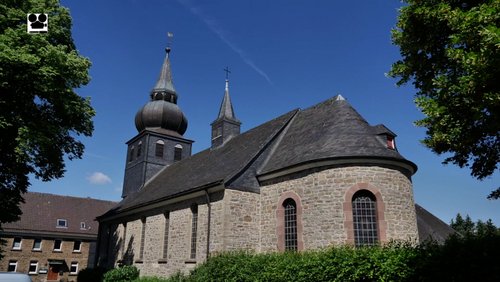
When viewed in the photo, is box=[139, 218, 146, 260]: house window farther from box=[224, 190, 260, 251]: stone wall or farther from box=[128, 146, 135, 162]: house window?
box=[128, 146, 135, 162]: house window

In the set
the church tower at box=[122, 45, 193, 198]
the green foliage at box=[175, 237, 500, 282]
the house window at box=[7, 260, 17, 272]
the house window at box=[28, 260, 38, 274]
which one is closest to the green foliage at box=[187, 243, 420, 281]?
the green foliage at box=[175, 237, 500, 282]

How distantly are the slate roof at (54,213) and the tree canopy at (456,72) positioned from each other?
1390 inches

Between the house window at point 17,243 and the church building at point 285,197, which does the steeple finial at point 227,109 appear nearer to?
the church building at point 285,197

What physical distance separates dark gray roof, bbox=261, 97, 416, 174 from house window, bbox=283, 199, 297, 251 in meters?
1.63

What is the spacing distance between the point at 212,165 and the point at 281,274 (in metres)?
10.7

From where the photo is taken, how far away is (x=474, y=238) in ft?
25.3

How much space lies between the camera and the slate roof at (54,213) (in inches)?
1391

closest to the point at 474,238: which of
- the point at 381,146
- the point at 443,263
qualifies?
the point at 443,263

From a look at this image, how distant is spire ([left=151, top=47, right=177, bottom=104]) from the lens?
32.3 meters

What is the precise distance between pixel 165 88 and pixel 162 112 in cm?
243

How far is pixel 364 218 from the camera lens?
14.1 meters

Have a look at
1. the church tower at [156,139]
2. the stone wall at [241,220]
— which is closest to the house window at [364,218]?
the stone wall at [241,220]

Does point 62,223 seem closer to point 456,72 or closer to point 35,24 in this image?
point 35,24

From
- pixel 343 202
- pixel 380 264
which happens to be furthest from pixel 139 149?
pixel 380 264
